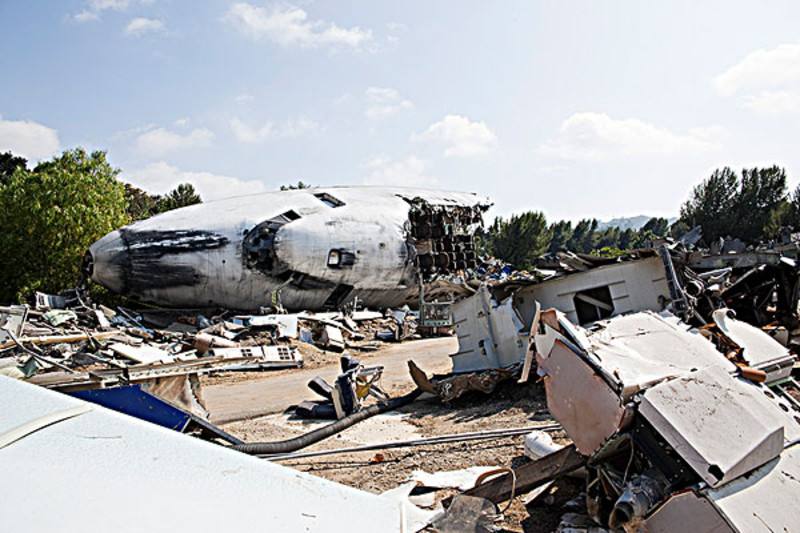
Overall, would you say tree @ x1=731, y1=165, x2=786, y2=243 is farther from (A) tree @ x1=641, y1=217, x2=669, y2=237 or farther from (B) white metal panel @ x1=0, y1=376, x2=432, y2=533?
(B) white metal panel @ x1=0, y1=376, x2=432, y2=533

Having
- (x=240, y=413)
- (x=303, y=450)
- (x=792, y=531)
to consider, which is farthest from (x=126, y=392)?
(x=792, y=531)

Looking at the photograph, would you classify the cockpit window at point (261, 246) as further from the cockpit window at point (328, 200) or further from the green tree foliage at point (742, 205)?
the green tree foliage at point (742, 205)

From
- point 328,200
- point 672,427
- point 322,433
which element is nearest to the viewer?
point 672,427

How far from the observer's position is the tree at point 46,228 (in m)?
20.0

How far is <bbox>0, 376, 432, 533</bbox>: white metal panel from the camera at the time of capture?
133cm

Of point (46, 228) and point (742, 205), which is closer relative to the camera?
point (46, 228)

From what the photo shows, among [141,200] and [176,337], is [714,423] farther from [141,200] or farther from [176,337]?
[141,200]

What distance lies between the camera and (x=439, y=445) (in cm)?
671

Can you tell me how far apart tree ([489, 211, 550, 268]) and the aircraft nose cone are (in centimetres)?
3442

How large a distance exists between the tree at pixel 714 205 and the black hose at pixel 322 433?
46.9 meters

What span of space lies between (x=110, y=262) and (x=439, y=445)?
1481 cm

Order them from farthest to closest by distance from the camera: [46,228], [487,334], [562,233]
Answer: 1. [562,233]
2. [46,228]
3. [487,334]

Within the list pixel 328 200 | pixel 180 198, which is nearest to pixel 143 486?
pixel 328 200

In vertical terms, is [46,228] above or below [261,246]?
above
